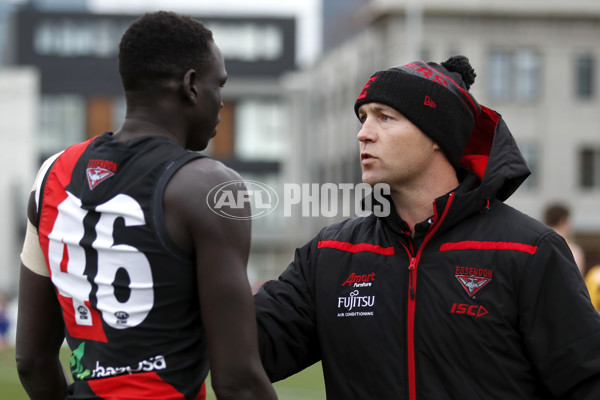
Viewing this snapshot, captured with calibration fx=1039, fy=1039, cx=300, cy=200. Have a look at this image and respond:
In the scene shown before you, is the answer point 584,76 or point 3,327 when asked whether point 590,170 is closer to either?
point 584,76

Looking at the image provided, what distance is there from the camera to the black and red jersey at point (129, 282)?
2.94m

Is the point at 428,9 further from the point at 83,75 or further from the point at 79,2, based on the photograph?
the point at 79,2

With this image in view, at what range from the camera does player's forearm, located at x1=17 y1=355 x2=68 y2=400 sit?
3291mm

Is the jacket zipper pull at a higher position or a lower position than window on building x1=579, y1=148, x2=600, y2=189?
higher

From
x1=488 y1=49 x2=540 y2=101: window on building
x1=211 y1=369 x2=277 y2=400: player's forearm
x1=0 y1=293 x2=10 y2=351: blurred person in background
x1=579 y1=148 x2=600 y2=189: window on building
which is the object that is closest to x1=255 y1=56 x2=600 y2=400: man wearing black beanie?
x1=211 y1=369 x2=277 y2=400: player's forearm

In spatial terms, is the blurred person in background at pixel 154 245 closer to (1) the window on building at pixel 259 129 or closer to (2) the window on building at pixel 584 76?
(2) the window on building at pixel 584 76

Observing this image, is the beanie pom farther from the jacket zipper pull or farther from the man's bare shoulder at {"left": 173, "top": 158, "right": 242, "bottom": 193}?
the man's bare shoulder at {"left": 173, "top": 158, "right": 242, "bottom": 193}

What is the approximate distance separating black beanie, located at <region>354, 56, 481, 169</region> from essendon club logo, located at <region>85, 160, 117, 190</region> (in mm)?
1147

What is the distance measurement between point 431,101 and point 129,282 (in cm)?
137

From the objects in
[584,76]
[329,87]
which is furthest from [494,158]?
[329,87]

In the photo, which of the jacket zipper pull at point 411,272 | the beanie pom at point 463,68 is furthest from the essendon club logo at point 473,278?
the beanie pom at point 463,68

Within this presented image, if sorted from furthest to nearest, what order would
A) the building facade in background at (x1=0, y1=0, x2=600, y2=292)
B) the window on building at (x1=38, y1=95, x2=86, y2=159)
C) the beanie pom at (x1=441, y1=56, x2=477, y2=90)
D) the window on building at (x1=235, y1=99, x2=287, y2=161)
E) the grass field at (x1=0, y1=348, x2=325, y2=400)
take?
the window on building at (x1=235, y1=99, x2=287, y2=161), the window on building at (x1=38, y1=95, x2=86, y2=159), the building facade in background at (x1=0, y1=0, x2=600, y2=292), the grass field at (x1=0, y1=348, x2=325, y2=400), the beanie pom at (x1=441, y1=56, x2=477, y2=90)

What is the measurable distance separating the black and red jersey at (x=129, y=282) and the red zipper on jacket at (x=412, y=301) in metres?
0.80

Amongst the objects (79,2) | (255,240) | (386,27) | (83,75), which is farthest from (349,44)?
(79,2)
